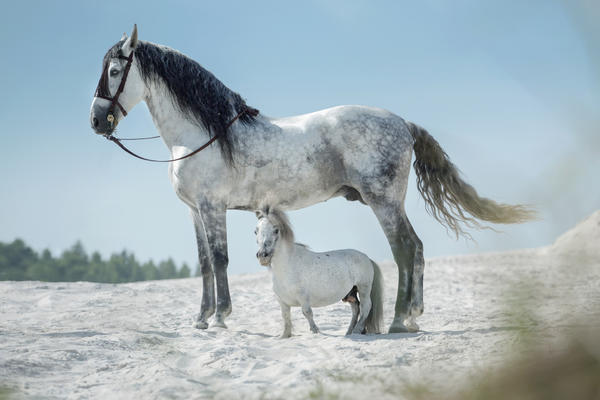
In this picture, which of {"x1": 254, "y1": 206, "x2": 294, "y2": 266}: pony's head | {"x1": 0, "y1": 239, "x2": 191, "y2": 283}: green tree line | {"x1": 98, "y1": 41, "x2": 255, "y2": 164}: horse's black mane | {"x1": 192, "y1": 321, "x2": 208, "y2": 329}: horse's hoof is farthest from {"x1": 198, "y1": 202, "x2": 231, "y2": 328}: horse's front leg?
{"x1": 0, "y1": 239, "x2": 191, "y2": 283}: green tree line

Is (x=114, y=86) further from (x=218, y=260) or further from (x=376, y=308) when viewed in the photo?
(x=376, y=308)

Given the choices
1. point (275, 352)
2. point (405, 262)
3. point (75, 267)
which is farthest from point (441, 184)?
point (75, 267)

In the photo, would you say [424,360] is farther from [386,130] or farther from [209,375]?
[386,130]

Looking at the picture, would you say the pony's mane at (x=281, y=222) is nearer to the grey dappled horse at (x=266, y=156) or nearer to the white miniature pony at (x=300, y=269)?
the white miniature pony at (x=300, y=269)

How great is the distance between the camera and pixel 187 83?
18.4ft

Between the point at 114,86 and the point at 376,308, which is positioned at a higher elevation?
the point at 114,86

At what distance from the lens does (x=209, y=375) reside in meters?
3.33

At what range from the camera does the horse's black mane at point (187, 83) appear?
5.53m

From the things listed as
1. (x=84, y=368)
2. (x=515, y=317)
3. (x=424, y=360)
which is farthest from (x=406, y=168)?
(x=515, y=317)

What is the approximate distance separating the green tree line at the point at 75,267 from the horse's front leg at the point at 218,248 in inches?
873

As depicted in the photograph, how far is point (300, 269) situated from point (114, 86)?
273 cm

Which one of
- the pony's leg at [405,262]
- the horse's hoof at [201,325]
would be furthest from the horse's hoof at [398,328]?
the horse's hoof at [201,325]

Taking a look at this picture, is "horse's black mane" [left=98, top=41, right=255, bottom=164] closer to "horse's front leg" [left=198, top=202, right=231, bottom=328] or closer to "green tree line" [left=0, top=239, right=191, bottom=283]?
"horse's front leg" [left=198, top=202, right=231, bottom=328]

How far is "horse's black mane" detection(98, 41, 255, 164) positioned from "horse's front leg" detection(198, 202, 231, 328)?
912 mm
